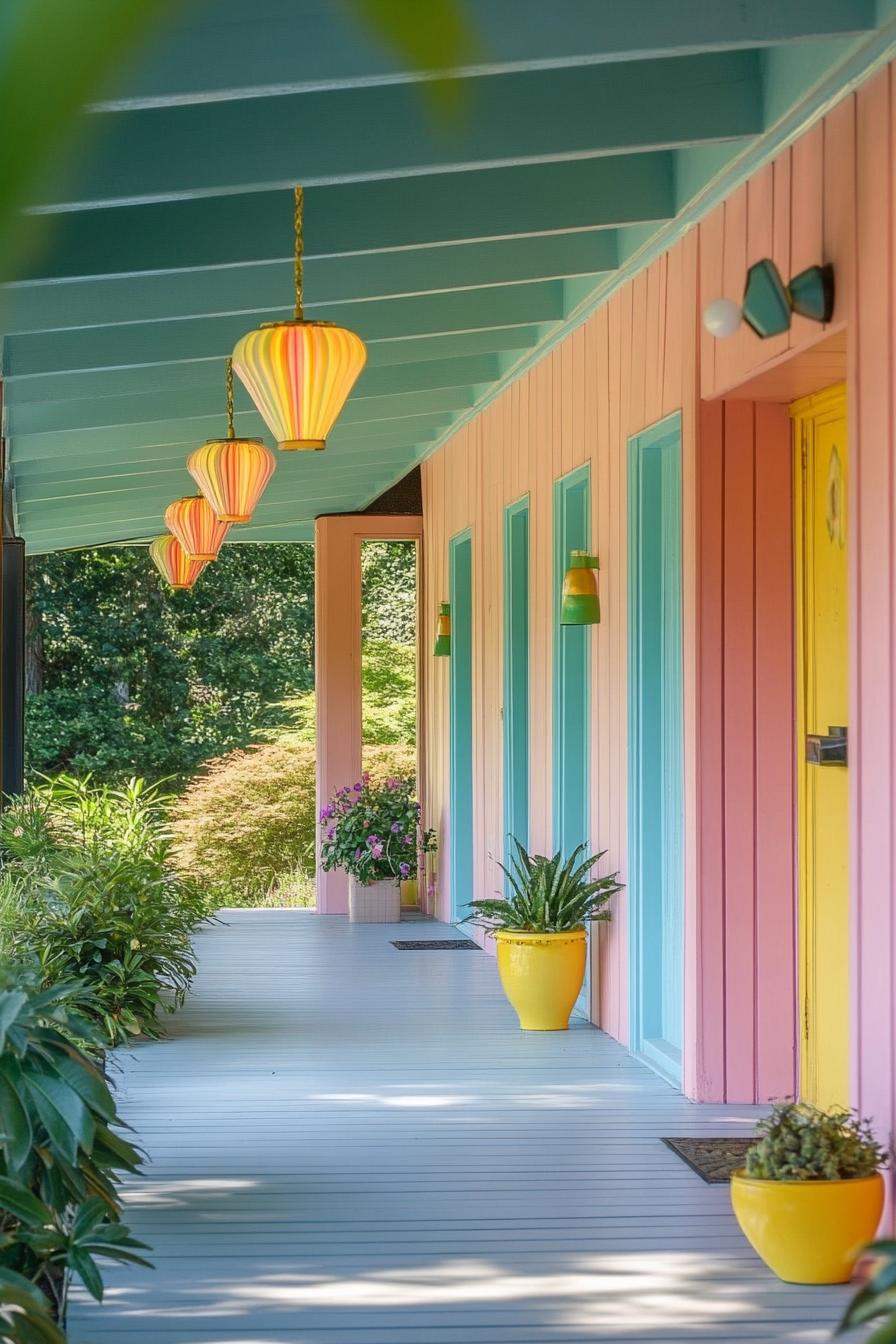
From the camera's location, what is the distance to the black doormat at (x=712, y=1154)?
13.9 feet

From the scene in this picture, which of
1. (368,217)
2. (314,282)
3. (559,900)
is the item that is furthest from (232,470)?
(559,900)

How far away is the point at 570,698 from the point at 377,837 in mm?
3709

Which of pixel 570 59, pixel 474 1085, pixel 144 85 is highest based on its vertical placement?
pixel 570 59

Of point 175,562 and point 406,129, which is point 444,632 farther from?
point 406,129

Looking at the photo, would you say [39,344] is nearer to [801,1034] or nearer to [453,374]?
[453,374]

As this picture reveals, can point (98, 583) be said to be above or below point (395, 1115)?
above

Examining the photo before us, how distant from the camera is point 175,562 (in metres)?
9.84

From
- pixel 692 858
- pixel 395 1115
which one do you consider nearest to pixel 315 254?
pixel 692 858

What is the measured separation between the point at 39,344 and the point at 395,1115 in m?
3.27

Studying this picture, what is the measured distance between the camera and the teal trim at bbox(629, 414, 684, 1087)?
5828mm

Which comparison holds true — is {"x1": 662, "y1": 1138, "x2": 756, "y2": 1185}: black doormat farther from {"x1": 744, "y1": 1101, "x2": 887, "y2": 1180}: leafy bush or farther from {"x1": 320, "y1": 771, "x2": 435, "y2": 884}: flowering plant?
{"x1": 320, "y1": 771, "x2": 435, "y2": 884}: flowering plant

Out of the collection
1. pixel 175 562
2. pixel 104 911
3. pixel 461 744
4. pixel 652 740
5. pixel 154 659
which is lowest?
pixel 104 911

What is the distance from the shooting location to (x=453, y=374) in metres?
8.07

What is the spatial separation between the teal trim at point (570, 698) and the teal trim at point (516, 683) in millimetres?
1054
